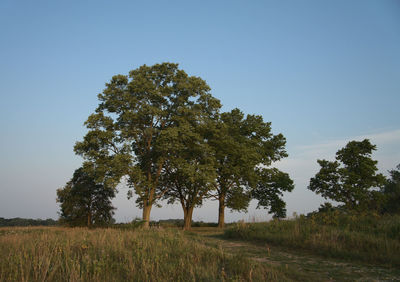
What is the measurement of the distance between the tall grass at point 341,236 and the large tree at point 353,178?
21.1 m

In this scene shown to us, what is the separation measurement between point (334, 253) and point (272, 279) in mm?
5394

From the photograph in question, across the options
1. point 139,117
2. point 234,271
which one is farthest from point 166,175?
point 234,271

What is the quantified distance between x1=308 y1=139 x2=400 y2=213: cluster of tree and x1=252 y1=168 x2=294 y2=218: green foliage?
6246mm

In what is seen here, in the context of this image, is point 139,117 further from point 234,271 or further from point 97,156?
point 234,271

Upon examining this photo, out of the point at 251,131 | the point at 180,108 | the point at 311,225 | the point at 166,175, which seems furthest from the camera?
the point at 251,131

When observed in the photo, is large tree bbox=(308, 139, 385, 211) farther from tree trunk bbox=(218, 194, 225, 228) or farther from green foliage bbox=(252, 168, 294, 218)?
tree trunk bbox=(218, 194, 225, 228)

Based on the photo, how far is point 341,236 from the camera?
10742 millimetres

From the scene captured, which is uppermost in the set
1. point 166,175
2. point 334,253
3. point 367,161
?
point 367,161

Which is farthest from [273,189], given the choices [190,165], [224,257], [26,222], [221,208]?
[26,222]

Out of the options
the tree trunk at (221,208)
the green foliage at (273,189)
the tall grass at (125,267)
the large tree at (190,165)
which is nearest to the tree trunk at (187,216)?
the large tree at (190,165)

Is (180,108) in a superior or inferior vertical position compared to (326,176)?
superior

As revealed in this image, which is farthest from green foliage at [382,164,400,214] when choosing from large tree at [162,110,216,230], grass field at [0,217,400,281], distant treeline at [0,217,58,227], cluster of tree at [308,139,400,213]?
distant treeline at [0,217,58,227]

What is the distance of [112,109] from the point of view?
2627 centimetres

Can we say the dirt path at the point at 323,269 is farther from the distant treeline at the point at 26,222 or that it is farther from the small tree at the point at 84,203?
the distant treeline at the point at 26,222
